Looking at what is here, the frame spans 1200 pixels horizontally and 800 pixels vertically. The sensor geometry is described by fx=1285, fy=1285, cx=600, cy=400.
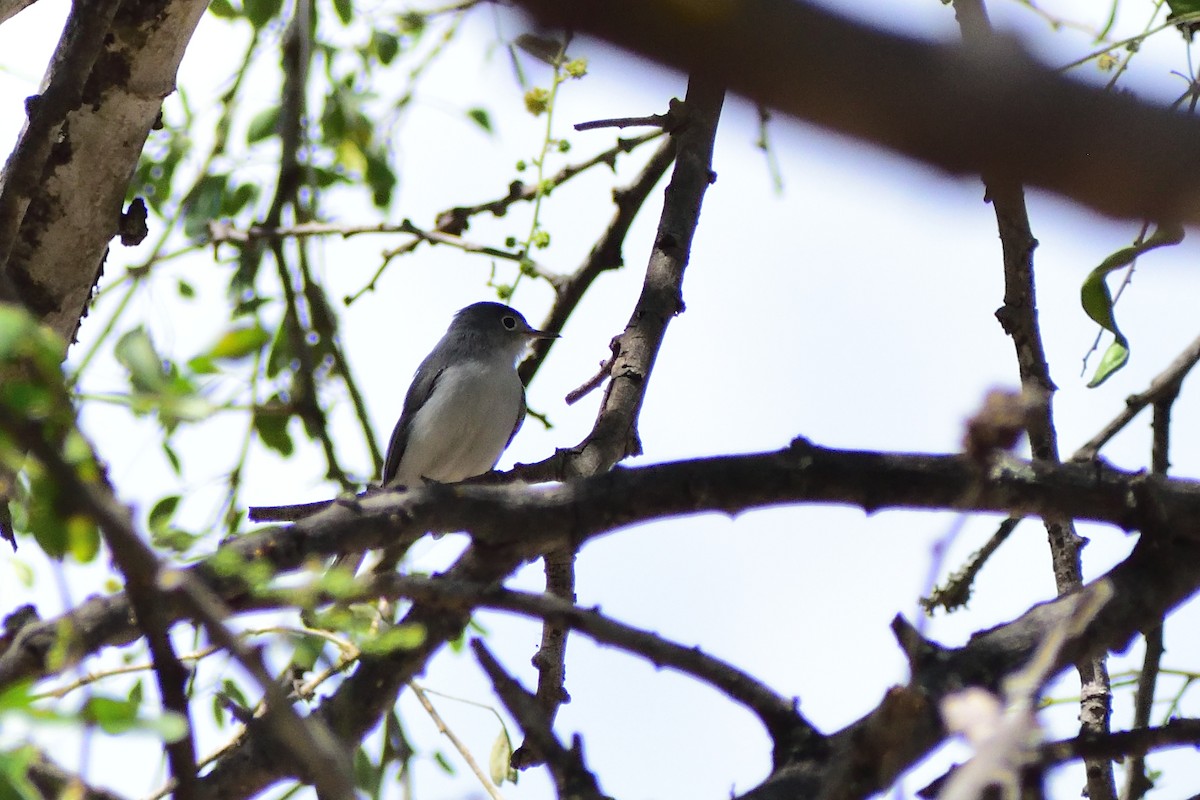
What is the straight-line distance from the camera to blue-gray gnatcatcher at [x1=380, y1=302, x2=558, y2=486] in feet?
20.3

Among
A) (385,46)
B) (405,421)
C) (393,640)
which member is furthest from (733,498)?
(405,421)

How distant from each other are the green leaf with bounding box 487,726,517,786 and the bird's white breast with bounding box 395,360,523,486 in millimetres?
2807

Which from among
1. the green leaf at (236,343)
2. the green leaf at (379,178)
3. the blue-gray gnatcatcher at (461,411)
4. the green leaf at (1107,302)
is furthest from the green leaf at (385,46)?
the green leaf at (236,343)

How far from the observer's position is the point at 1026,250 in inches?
125

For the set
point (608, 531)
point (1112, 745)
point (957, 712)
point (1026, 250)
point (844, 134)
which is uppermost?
point (1026, 250)

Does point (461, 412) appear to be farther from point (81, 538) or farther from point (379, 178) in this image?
point (81, 538)

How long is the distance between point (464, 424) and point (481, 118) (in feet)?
5.40

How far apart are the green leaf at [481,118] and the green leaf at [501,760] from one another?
2.60 meters

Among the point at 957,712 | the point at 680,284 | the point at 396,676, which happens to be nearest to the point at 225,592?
the point at 396,676

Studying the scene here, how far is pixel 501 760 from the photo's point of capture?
132 inches

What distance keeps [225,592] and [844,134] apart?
1097mm

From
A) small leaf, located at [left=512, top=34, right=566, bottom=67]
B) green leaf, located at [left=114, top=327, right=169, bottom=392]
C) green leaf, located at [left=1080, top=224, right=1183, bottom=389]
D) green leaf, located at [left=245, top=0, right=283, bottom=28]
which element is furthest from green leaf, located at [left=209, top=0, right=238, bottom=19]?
green leaf, located at [left=114, top=327, right=169, bottom=392]

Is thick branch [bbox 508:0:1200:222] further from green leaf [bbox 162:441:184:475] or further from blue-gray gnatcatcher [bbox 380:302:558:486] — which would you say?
blue-gray gnatcatcher [bbox 380:302:558:486]

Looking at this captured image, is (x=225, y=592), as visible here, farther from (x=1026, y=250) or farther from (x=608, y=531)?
(x=1026, y=250)
